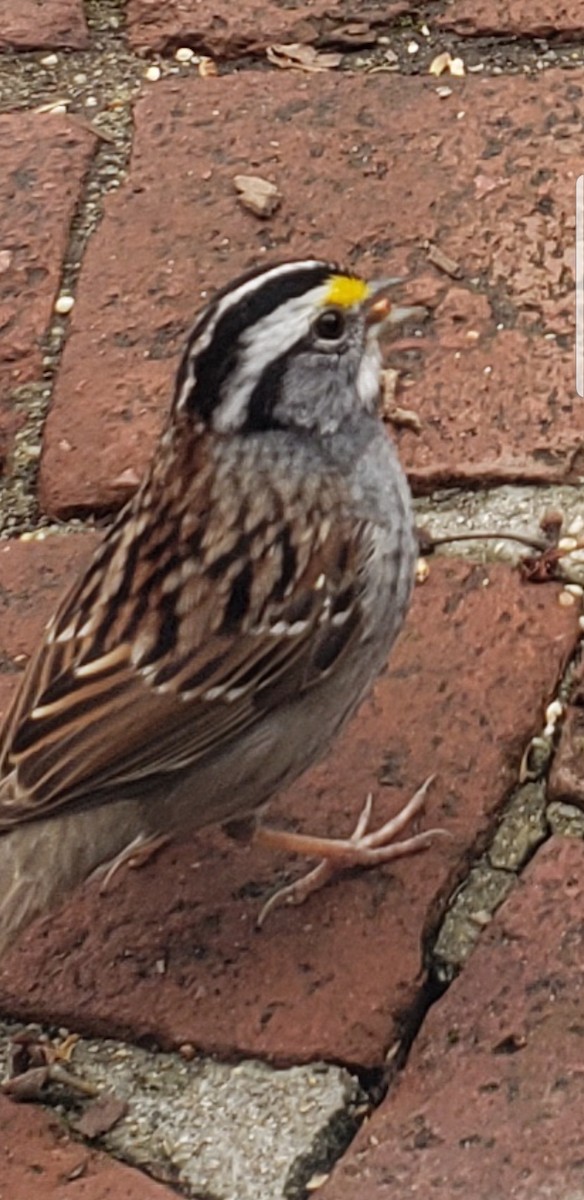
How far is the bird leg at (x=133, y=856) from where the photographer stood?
261cm

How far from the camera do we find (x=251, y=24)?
3.61 metres

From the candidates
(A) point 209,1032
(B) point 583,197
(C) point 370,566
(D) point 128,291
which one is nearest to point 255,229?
(D) point 128,291

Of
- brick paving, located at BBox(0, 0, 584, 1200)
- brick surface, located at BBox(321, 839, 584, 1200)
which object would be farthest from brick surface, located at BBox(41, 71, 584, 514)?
brick surface, located at BBox(321, 839, 584, 1200)

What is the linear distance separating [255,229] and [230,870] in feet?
3.50

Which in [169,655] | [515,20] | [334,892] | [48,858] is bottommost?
[334,892]

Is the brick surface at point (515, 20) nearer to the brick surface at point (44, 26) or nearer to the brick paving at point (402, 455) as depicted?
the brick paving at point (402, 455)

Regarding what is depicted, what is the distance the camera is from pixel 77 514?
3.05 metres

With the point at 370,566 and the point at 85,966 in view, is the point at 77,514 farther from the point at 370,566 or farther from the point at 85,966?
the point at 85,966

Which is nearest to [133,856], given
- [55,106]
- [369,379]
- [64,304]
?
[369,379]

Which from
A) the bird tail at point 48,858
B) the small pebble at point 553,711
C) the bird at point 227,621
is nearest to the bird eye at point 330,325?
the bird at point 227,621

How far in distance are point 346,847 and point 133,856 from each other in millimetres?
266

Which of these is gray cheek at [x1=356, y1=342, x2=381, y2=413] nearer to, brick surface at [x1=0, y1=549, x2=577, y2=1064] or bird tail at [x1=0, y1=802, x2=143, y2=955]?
brick surface at [x1=0, y1=549, x2=577, y2=1064]

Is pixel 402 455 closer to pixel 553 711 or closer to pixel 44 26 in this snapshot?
pixel 553 711

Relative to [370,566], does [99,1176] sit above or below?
below
